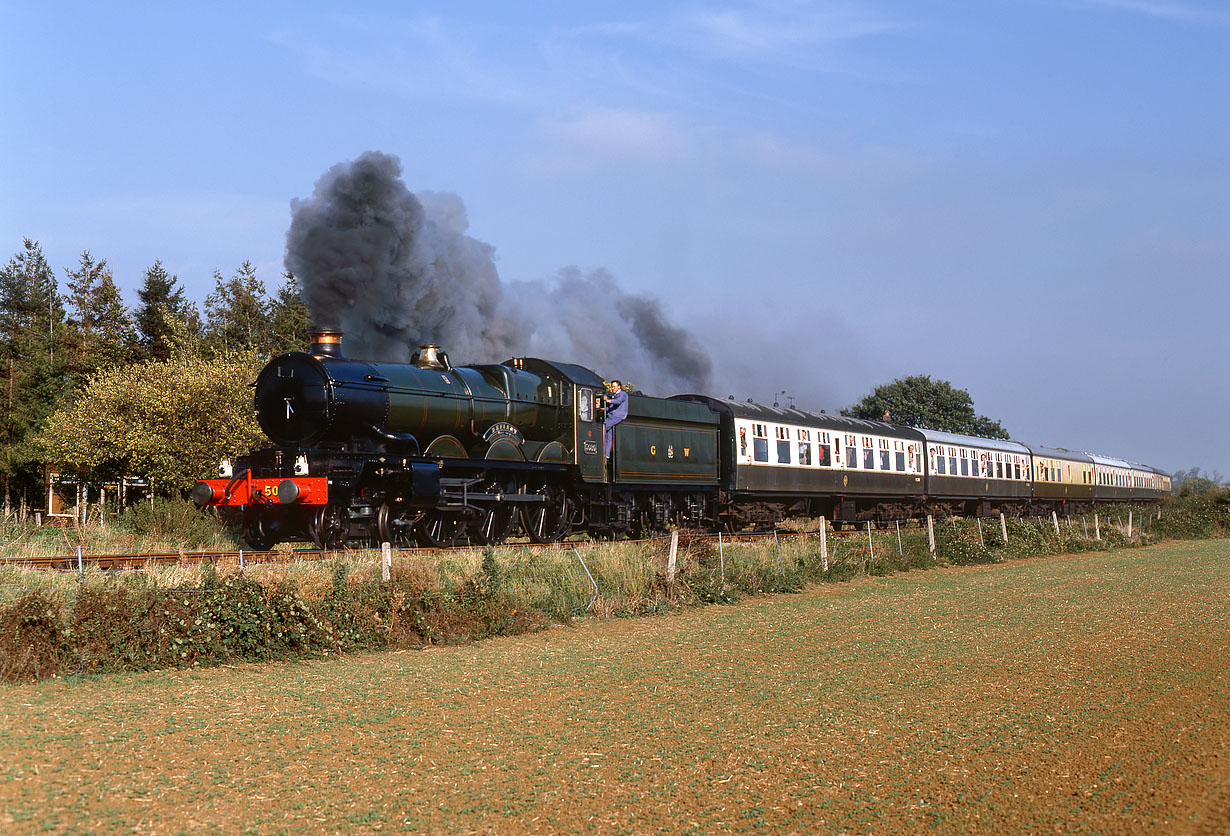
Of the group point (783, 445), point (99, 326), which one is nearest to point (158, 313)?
point (99, 326)

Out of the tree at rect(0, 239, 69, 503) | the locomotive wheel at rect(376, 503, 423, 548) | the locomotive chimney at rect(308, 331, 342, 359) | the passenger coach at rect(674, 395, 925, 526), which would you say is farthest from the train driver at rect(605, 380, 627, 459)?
the tree at rect(0, 239, 69, 503)

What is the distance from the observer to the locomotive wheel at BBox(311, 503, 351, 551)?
17.3 m

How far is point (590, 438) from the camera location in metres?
22.6

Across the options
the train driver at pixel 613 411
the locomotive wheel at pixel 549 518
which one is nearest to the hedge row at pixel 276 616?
the locomotive wheel at pixel 549 518

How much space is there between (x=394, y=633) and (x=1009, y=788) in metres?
8.00

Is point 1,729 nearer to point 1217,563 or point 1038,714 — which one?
point 1038,714

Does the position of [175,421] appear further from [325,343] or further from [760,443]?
[760,443]

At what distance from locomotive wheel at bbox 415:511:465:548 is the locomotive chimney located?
346 centimetres

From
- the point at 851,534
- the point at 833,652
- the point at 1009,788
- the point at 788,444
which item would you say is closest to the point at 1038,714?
the point at 1009,788

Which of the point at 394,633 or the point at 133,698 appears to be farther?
the point at 394,633

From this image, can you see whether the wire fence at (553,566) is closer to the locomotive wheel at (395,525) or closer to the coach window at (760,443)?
the locomotive wheel at (395,525)

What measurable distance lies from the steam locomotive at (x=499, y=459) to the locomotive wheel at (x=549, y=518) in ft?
0.17

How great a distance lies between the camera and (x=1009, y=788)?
6730 mm

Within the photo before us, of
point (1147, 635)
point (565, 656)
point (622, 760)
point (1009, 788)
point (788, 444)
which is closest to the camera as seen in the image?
point (1009, 788)
